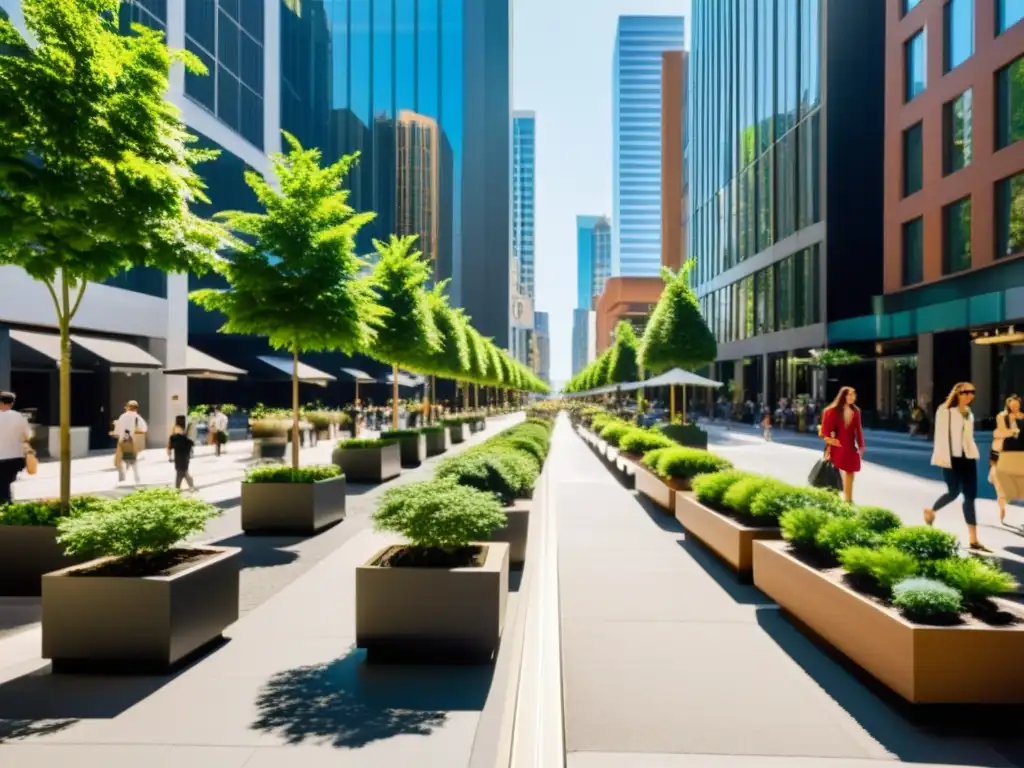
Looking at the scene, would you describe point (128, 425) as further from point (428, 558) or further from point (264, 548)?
point (428, 558)

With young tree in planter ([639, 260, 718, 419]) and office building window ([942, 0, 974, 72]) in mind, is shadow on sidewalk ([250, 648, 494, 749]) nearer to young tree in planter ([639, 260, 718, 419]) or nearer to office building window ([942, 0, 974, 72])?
young tree in planter ([639, 260, 718, 419])

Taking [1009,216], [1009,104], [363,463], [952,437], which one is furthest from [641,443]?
[1009,104]

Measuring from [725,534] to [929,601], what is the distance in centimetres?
353

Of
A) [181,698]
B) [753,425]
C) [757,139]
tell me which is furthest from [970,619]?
[757,139]

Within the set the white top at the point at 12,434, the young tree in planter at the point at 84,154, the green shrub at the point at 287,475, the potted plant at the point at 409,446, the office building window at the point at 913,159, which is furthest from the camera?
the office building window at the point at 913,159

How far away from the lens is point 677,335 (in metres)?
28.6

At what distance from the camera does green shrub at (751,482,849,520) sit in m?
6.92

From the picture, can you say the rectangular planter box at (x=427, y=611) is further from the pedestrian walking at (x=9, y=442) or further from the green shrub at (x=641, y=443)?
the green shrub at (x=641, y=443)

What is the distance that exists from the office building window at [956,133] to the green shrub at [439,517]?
3194 centimetres

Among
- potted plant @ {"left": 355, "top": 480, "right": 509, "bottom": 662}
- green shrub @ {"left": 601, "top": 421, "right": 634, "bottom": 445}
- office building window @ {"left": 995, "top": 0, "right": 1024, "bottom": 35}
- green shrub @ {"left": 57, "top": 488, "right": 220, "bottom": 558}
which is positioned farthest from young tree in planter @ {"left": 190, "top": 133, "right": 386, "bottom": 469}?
office building window @ {"left": 995, "top": 0, "right": 1024, "bottom": 35}

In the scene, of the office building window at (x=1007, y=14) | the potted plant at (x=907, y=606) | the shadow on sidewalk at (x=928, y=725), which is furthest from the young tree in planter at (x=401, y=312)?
the office building window at (x=1007, y=14)

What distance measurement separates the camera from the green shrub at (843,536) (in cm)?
549

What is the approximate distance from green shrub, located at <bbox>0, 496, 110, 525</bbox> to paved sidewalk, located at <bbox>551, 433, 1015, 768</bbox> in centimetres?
483

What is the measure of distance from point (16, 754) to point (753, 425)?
4818cm
